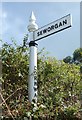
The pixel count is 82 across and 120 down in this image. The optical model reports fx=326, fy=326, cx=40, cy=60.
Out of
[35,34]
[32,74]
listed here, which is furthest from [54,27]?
[32,74]

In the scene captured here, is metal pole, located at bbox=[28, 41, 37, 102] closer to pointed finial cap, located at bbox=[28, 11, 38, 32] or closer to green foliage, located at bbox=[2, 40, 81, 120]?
green foliage, located at bbox=[2, 40, 81, 120]

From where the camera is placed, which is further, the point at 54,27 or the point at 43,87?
the point at 43,87

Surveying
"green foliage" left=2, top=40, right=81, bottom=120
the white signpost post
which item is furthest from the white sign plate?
"green foliage" left=2, top=40, right=81, bottom=120

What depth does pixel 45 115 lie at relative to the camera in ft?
13.3

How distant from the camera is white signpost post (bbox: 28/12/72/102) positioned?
15.2 feet

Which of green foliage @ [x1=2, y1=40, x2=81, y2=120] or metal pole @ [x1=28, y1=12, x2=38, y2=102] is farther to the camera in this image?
metal pole @ [x1=28, y1=12, x2=38, y2=102]

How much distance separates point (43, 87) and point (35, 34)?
81 cm

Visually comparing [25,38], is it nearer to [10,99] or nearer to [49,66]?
[49,66]

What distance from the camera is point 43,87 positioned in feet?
16.1

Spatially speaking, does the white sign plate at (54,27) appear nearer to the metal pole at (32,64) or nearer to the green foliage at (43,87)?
the metal pole at (32,64)

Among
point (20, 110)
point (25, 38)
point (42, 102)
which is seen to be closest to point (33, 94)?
point (42, 102)

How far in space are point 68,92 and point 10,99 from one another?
99 cm

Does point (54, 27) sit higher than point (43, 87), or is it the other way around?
point (54, 27)

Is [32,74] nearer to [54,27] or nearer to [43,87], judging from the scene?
[43,87]
